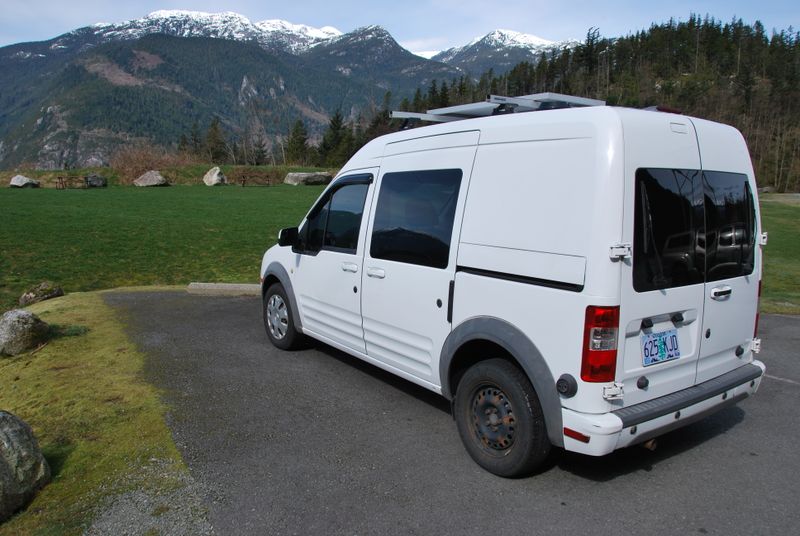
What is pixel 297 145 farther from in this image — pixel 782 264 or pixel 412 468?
pixel 412 468

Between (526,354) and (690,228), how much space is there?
4.39 feet

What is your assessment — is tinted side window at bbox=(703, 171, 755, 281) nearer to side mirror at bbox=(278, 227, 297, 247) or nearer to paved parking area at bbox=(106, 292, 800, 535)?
paved parking area at bbox=(106, 292, 800, 535)

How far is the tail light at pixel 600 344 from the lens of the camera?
11.0 ft

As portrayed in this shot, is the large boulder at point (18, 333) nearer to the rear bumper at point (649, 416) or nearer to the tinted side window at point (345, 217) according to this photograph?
the tinted side window at point (345, 217)

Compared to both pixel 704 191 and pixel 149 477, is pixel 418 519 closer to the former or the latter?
pixel 149 477

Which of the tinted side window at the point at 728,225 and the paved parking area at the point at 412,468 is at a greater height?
the tinted side window at the point at 728,225

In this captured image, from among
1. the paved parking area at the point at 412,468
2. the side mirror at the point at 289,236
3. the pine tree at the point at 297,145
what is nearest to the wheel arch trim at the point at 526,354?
the paved parking area at the point at 412,468

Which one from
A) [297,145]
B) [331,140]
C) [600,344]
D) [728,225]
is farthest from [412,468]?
[297,145]

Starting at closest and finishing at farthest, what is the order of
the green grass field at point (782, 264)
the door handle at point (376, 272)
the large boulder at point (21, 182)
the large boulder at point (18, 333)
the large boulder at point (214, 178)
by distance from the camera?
the door handle at point (376, 272), the large boulder at point (18, 333), the green grass field at point (782, 264), the large boulder at point (21, 182), the large boulder at point (214, 178)

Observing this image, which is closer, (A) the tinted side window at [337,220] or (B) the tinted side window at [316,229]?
(A) the tinted side window at [337,220]

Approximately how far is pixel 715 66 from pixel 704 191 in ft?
408

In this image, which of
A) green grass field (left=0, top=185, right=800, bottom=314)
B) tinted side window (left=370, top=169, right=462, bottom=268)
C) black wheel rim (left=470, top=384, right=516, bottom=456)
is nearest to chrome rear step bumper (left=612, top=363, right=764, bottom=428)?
black wheel rim (left=470, top=384, right=516, bottom=456)

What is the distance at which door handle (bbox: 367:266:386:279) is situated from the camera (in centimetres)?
500

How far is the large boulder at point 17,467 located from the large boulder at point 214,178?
34.8 meters
